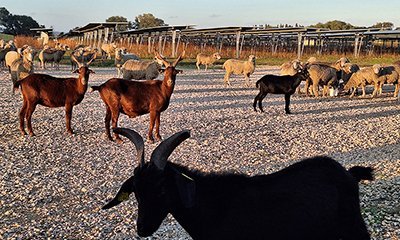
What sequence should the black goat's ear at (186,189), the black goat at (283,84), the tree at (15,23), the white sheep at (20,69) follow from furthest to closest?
1. the tree at (15,23)
2. the white sheep at (20,69)
3. the black goat at (283,84)
4. the black goat's ear at (186,189)

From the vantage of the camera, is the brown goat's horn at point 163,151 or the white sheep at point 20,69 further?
the white sheep at point 20,69

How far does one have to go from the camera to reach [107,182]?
289 inches

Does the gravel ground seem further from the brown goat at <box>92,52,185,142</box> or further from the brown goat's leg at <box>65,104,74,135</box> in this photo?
the brown goat at <box>92,52,185,142</box>

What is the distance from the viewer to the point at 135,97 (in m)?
10.1

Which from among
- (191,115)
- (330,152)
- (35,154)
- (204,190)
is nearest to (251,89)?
(191,115)

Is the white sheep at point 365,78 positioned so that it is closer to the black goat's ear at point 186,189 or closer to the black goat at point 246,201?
the black goat at point 246,201

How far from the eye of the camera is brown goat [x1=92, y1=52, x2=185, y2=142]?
10.0 m

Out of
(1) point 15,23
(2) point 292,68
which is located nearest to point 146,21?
(1) point 15,23

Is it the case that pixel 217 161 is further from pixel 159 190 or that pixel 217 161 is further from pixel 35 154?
pixel 159 190

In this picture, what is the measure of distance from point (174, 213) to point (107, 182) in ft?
13.0

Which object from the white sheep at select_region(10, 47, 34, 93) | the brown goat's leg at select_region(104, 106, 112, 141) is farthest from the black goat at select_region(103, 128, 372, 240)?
the white sheep at select_region(10, 47, 34, 93)

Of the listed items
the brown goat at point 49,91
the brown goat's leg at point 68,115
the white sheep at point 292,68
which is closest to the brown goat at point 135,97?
the brown goat at point 49,91

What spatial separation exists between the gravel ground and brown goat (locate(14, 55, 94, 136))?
682 millimetres

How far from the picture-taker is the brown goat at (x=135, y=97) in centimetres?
1000
